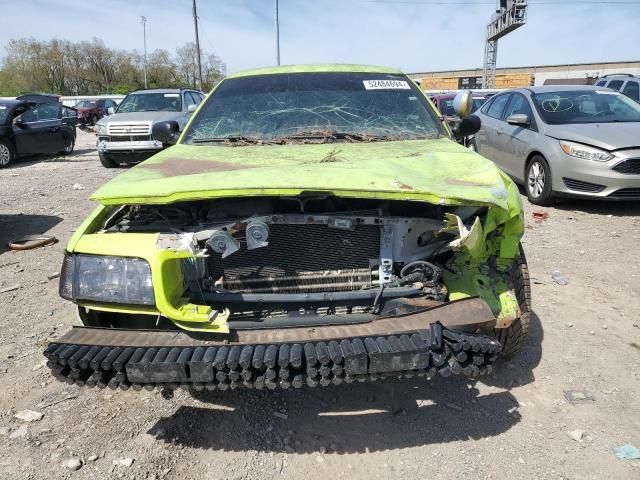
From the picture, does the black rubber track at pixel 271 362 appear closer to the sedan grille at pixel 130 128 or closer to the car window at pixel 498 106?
the car window at pixel 498 106

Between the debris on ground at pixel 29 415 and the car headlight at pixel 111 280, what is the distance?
920 millimetres

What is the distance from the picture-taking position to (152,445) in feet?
8.05

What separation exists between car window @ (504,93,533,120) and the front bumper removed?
643cm

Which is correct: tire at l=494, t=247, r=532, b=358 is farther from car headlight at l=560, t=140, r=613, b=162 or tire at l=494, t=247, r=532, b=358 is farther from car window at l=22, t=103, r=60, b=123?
car window at l=22, t=103, r=60, b=123

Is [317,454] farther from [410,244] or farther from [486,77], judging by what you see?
[486,77]

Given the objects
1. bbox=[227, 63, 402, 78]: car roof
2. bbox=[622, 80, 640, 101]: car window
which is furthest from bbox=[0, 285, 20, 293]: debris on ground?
bbox=[622, 80, 640, 101]: car window

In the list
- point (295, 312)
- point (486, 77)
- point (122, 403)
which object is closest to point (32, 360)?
point (122, 403)

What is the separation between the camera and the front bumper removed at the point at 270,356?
1.98 metres

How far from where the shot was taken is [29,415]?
268 centimetres

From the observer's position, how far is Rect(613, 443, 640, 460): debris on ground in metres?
2.34

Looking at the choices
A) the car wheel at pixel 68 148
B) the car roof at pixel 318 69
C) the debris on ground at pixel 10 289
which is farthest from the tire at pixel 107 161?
the car roof at pixel 318 69

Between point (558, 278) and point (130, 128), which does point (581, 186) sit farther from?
point (130, 128)

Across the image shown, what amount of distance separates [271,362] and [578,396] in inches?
75.5

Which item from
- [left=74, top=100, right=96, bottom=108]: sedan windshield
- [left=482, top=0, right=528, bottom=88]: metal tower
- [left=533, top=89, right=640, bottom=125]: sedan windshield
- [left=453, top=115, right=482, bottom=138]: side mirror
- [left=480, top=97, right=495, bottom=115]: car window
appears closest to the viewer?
[left=453, top=115, right=482, bottom=138]: side mirror
